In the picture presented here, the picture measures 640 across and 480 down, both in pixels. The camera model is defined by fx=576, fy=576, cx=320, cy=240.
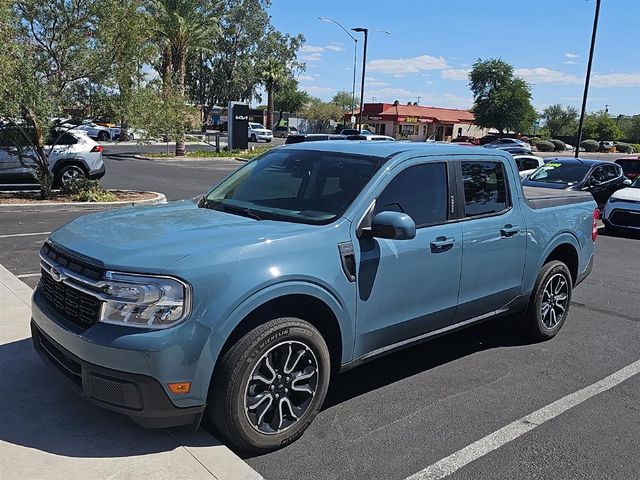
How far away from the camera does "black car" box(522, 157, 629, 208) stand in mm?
13125

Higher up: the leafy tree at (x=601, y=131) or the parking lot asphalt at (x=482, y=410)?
the leafy tree at (x=601, y=131)

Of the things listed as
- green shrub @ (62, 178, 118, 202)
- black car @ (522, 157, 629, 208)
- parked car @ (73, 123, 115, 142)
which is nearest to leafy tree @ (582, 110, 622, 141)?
parked car @ (73, 123, 115, 142)

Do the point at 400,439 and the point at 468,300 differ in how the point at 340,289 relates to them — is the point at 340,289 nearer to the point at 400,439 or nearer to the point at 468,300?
the point at 400,439

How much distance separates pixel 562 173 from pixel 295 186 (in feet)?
36.3

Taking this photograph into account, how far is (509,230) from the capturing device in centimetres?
475

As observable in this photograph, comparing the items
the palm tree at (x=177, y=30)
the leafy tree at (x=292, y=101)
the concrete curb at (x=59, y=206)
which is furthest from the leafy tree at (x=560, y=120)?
the concrete curb at (x=59, y=206)

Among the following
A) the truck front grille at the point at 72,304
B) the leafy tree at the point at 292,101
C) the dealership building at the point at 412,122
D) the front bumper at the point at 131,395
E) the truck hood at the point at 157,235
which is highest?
the leafy tree at the point at 292,101

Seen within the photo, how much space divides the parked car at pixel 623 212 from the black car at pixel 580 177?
2.68ft

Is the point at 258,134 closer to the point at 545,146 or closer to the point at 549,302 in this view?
the point at 545,146

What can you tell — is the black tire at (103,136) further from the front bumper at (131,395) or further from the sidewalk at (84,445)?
the front bumper at (131,395)

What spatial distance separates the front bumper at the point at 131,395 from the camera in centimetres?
291

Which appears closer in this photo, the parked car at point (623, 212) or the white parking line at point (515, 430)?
the white parking line at point (515, 430)

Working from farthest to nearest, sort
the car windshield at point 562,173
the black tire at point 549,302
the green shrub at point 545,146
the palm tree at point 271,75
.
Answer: the palm tree at point 271,75
the green shrub at point 545,146
the car windshield at point 562,173
the black tire at point 549,302

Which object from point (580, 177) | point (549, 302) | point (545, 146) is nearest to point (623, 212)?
point (580, 177)
